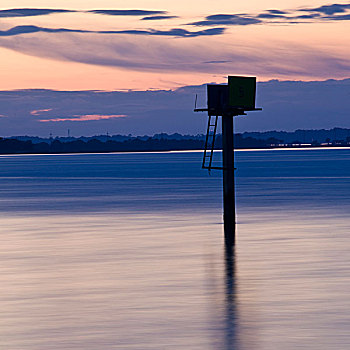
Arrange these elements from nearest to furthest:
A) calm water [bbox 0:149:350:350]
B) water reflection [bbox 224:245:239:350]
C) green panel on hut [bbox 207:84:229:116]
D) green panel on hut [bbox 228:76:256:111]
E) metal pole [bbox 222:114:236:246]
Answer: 1. water reflection [bbox 224:245:239:350]
2. calm water [bbox 0:149:350:350]
3. metal pole [bbox 222:114:236:246]
4. green panel on hut [bbox 207:84:229:116]
5. green panel on hut [bbox 228:76:256:111]

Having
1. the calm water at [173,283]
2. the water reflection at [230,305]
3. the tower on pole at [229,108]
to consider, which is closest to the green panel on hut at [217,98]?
the tower on pole at [229,108]

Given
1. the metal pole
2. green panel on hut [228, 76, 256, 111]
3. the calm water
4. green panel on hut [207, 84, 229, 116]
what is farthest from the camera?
green panel on hut [228, 76, 256, 111]

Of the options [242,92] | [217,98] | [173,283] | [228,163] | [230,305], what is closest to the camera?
[230,305]

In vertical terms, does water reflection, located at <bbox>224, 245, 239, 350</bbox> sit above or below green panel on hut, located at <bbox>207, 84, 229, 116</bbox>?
below

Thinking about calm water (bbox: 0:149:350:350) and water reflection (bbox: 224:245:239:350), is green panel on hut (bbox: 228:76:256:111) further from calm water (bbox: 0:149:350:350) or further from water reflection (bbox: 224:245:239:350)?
water reflection (bbox: 224:245:239:350)

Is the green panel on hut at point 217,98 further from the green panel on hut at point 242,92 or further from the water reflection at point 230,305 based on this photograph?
the water reflection at point 230,305

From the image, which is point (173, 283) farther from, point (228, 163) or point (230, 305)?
point (228, 163)

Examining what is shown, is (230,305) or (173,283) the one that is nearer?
(230,305)

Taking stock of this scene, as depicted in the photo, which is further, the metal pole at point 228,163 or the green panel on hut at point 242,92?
the green panel on hut at point 242,92

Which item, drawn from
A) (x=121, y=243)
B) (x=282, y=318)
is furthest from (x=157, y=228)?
(x=282, y=318)

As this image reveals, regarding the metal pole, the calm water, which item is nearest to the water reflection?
the calm water

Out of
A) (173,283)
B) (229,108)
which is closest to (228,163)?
(229,108)

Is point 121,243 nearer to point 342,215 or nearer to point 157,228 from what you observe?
point 157,228

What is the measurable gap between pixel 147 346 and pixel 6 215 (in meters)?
35.2
